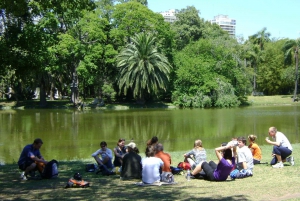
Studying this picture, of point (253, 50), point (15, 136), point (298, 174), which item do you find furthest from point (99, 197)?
point (253, 50)

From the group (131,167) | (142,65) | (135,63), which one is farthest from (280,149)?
(135,63)

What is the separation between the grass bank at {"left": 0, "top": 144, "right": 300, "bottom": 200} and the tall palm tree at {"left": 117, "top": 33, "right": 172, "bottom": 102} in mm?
39966

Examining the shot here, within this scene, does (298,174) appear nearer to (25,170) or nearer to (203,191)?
(203,191)

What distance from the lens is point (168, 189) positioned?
853cm

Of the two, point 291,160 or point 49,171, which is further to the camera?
point 291,160

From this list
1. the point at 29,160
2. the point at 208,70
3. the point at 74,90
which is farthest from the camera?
the point at 208,70

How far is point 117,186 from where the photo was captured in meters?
8.93

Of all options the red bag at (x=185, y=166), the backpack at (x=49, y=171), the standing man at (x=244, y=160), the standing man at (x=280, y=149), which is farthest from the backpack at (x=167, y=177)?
the standing man at (x=280, y=149)

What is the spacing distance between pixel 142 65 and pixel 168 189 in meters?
41.8

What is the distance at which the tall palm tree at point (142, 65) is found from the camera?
50.1m

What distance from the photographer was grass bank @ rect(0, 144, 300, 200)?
7.57 meters

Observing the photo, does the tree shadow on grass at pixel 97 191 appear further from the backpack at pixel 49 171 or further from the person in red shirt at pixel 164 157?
the person in red shirt at pixel 164 157

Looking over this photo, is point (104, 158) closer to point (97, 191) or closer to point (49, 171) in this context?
point (49, 171)

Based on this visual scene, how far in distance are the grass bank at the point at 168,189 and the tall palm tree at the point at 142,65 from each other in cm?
3997
